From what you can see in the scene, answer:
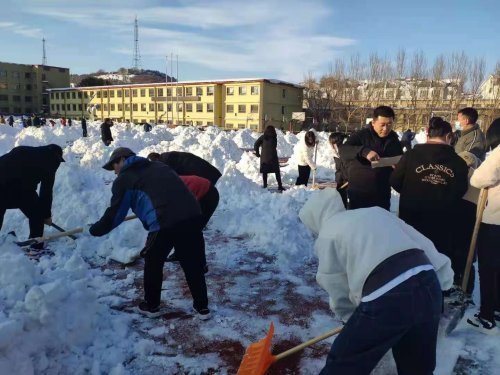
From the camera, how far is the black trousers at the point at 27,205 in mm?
4631

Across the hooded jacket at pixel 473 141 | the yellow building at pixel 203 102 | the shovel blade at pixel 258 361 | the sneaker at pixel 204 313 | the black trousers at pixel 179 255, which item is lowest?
the sneaker at pixel 204 313

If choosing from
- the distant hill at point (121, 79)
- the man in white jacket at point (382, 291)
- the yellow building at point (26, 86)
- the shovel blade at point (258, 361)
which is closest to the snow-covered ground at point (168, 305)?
the shovel blade at point (258, 361)

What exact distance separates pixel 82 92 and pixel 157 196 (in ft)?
222

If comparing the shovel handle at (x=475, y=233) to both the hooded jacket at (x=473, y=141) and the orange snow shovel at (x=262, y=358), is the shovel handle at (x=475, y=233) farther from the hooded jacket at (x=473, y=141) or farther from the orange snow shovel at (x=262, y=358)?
the hooded jacket at (x=473, y=141)

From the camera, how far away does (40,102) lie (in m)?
74.8

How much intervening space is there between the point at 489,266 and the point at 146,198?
299 cm

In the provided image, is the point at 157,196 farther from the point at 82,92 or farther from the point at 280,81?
the point at 82,92

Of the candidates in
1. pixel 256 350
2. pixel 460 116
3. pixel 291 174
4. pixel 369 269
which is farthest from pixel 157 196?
pixel 291 174

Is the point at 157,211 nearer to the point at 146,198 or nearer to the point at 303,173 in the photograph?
the point at 146,198

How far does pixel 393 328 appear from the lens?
1.84 metres

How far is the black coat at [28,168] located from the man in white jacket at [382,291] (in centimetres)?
395

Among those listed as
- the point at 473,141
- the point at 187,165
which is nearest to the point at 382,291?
the point at 187,165

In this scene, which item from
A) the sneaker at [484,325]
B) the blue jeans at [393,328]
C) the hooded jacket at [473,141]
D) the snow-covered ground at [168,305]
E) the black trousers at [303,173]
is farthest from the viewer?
the black trousers at [303,173]

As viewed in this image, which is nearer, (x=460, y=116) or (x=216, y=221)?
(x=460, y=116)
